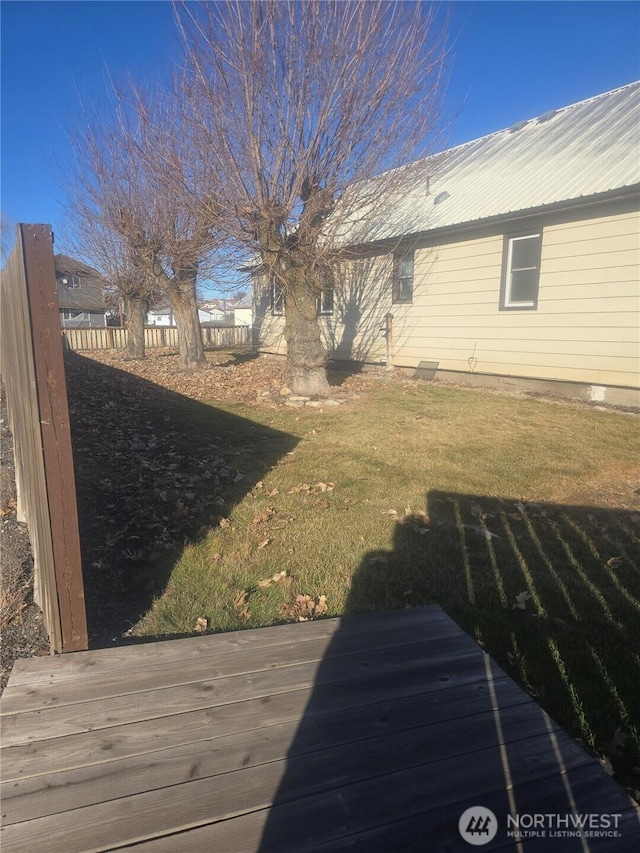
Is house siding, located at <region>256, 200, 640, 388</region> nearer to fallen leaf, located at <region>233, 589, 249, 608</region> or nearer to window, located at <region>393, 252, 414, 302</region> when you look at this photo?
window, located at <region>393, 252, 414, 302</region>

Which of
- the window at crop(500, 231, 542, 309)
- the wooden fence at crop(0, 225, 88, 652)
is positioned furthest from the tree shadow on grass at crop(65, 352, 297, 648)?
the window at crop(500, 231, 542, 309)

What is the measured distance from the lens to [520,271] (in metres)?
11.6

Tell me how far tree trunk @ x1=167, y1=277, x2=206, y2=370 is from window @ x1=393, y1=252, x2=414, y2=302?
5.75 metres

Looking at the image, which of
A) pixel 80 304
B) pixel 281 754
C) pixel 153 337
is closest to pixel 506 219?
pixel 281 754

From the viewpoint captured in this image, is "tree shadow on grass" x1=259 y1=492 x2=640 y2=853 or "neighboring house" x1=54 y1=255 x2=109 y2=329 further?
"neighboring house" x1=54 y1=255 x2=109 y2=329

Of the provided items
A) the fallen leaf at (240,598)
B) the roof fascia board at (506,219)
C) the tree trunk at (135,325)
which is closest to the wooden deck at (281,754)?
the fallen leaf at (240,598)

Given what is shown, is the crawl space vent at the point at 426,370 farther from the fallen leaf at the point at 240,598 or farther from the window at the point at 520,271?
the fallen leaf at the point at 240,598

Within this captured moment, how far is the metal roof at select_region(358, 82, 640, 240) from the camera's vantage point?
10062mm

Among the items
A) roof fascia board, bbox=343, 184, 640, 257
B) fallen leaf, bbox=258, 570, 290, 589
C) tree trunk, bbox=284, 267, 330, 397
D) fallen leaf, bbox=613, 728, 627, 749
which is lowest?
fallen leaf, bbox=613, 728, 627, 749

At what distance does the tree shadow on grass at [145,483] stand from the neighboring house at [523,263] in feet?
18.3

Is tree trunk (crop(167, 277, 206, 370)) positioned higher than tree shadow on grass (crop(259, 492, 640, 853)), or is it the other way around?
tree trunk (crop(167, 277, 206, 370))

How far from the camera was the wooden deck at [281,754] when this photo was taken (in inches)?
62.8

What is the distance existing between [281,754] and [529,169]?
42.4 feet

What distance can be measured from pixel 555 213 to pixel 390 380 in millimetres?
4922
